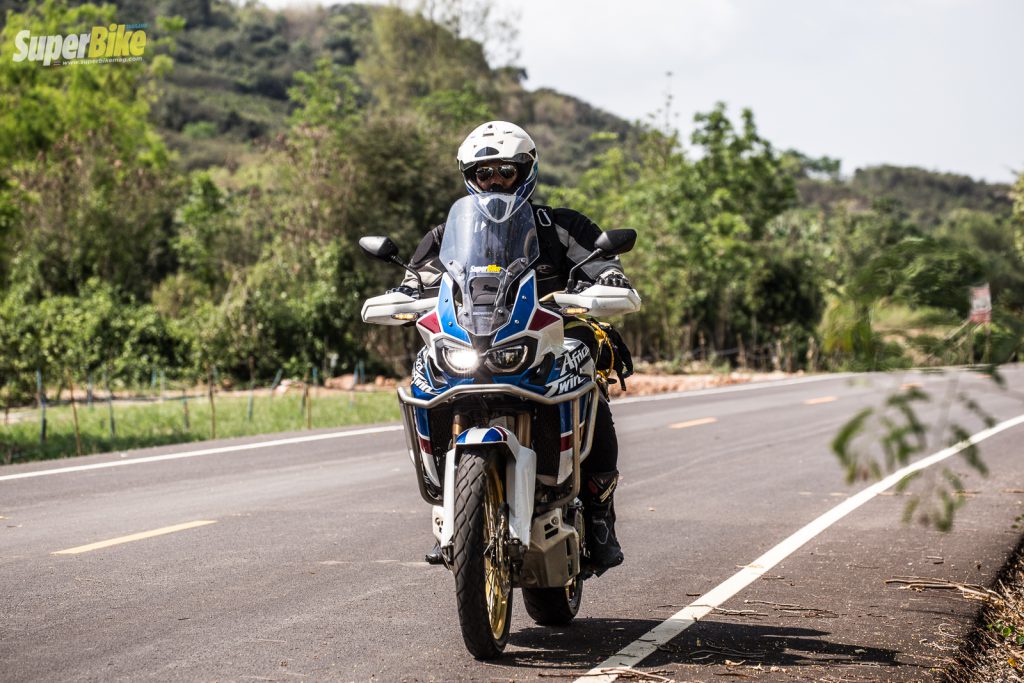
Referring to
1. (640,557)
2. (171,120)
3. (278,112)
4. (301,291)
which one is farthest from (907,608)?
(278,112)

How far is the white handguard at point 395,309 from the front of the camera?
5.91 meters

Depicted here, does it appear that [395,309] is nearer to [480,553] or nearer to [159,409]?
[480,553]

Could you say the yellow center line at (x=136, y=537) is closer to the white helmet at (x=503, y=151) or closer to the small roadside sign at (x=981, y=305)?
the white helmet at (x=503, y=151)

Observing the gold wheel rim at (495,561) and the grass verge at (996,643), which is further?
the grass verge at (996,643)

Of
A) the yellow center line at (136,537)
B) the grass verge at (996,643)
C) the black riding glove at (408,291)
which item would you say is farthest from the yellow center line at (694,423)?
the black riding glove at (408,291)

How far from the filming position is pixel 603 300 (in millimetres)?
5801

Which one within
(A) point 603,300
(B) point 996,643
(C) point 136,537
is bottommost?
(B) point 996,643

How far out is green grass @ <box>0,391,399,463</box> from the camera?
17.1 m

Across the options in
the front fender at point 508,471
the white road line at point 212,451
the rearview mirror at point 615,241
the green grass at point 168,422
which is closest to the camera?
the front fender at point 508,471

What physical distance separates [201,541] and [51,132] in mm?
39208

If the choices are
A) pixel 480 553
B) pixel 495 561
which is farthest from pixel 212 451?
pixel 480 553

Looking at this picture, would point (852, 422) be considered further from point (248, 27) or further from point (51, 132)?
point (248, 27)

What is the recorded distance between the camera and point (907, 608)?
7094mm

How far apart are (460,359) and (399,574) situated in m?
2.61
